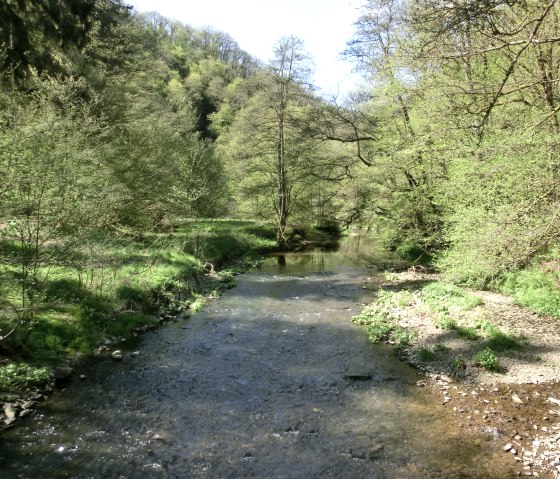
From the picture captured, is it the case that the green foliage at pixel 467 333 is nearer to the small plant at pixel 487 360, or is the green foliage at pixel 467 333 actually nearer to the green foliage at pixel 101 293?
the small plant at pixel 487 360

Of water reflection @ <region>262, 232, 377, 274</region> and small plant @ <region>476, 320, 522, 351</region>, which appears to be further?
water reflection @ <region>262, 232, 377, 274</region>

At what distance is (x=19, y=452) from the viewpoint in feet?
21.3

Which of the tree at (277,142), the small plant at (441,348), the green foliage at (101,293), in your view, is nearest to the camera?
the green foliage at (101,293)

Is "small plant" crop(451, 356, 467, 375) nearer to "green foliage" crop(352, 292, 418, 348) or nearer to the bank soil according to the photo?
the bank soil

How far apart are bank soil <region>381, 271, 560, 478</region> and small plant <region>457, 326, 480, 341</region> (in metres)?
0.14

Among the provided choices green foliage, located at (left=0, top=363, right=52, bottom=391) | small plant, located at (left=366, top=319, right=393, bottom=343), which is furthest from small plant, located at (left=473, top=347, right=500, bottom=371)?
green foliage, located at (left=0, top=363, right=52, bottom=391)

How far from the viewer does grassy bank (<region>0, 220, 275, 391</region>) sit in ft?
28.5

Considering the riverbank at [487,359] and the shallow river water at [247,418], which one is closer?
the shallow river water at [247,418]

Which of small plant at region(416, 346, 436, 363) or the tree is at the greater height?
the tree

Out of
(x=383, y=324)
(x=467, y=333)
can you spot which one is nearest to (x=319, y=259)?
(x=383, y=324)

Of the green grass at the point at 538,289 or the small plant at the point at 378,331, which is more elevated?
the green grass at the point at 538,289

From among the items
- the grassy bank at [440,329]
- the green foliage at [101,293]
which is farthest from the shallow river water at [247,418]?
the green foliage at [101,293]

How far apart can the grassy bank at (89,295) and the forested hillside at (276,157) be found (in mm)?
66

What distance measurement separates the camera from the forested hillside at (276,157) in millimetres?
8633
